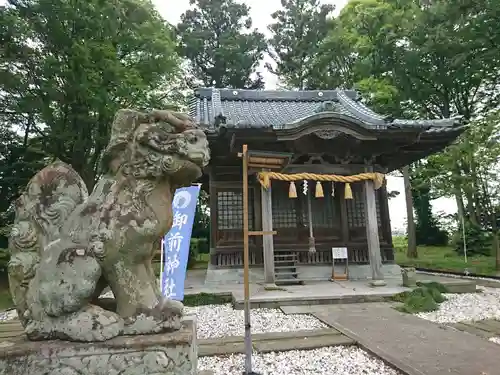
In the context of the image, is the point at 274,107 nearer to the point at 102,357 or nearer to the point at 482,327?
the point at 482,327

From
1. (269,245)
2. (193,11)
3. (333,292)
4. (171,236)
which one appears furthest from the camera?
(193,11)

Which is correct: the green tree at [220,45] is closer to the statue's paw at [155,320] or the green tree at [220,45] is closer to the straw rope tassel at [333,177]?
the straw rope tassel at [333,177]

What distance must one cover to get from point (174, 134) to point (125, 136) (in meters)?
0.32

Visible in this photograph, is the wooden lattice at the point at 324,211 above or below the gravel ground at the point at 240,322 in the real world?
above

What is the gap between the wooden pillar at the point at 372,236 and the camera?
330 inches

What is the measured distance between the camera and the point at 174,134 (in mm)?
2174

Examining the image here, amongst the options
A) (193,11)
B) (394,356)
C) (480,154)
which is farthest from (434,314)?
(193,11)

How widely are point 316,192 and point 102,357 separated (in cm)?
728

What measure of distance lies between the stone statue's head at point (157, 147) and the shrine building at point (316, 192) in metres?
6.02

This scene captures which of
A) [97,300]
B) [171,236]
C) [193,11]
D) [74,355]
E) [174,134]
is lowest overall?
[74,355]

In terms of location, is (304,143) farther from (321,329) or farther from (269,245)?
(321,329)

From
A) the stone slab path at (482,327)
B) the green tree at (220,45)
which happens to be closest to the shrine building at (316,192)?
the stone slab path at (482,327)

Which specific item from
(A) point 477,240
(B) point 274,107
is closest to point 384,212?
(B) point 274,107

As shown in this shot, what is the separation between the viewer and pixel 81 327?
1.94 m
